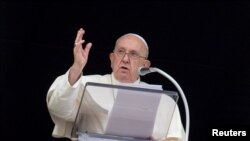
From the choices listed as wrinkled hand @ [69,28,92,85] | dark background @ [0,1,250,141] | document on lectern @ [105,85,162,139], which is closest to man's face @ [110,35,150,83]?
wrinkled hand @ [69,28,92,85]

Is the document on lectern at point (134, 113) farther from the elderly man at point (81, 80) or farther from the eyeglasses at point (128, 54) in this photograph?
the eyeglasses at point (128, 54)

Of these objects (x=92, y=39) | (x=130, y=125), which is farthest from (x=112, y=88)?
(x=92, y=39)

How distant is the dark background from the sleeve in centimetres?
169

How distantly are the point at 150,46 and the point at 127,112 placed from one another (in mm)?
2206

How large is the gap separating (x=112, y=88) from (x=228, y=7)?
2.45 metres

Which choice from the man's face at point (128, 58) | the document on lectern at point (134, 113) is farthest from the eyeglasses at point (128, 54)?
the document on lectern at point (134, 113)

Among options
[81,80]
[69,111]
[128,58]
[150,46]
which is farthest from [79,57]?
[150,46]

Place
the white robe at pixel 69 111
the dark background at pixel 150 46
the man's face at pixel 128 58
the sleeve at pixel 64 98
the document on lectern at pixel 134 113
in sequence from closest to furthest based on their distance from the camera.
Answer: the document on lectern at pixel 134 113, the white robe at pixel 69 111, the sleeve at pixel 64 98, the man's face at pixel 128 58, the dark background at pixel 150 46

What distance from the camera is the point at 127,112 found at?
11.3 feet

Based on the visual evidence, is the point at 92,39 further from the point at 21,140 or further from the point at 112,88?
the point at 112,88

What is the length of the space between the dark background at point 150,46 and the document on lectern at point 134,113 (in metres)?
2.09

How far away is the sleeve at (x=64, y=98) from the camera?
3.68 m

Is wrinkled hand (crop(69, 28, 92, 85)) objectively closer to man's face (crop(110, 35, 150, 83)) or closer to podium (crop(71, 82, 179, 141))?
podium (crop(71, 82, 179, 141))

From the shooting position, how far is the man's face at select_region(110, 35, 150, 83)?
4.17 m
